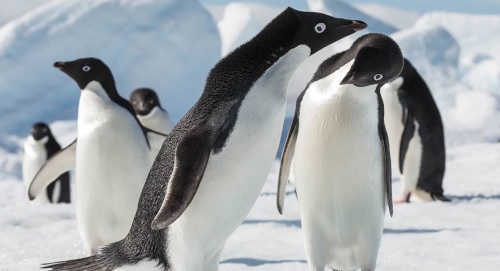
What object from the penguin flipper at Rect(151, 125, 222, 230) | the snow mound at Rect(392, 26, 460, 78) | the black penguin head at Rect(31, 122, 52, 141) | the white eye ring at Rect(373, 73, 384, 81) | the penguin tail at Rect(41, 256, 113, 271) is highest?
the white eye ring at Rect(373, 73, 384, 81)

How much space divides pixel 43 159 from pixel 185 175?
22.2ft

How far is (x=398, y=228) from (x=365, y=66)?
2.12 meters

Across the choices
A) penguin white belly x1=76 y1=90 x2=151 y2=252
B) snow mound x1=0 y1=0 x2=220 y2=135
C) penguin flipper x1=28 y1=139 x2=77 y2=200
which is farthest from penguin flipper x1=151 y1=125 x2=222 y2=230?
snow mound x1=0 y1=0 x2=220 y2=135

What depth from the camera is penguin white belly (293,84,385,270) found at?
2611mm

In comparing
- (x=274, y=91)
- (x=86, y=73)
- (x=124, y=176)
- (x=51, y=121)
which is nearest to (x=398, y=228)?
(x=124, y=176)

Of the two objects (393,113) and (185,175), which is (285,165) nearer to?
(185,175)

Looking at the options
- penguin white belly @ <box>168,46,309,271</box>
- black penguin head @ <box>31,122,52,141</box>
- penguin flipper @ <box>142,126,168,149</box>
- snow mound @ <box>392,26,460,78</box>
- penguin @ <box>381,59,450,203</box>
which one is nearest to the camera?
penguin white belly @ <box>168,46,309,271</box>

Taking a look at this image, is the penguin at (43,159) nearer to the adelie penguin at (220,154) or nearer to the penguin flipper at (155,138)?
the penguin flipper at (155,138)

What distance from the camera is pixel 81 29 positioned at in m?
15.1

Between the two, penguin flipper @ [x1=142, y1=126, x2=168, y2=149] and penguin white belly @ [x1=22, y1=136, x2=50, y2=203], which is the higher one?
penguin flipper @ [x1=142, y1=126, x2=168, y2=149]

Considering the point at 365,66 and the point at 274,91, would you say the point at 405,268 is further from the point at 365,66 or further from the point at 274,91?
the point at 274,91

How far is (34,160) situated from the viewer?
841cm

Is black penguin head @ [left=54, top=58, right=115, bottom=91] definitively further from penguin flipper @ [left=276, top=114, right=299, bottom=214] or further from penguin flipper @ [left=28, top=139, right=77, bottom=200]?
penguin flipper @ [left=276, top=114, right=299, bottom=214]

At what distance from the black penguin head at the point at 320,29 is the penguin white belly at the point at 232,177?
6.0 inches
